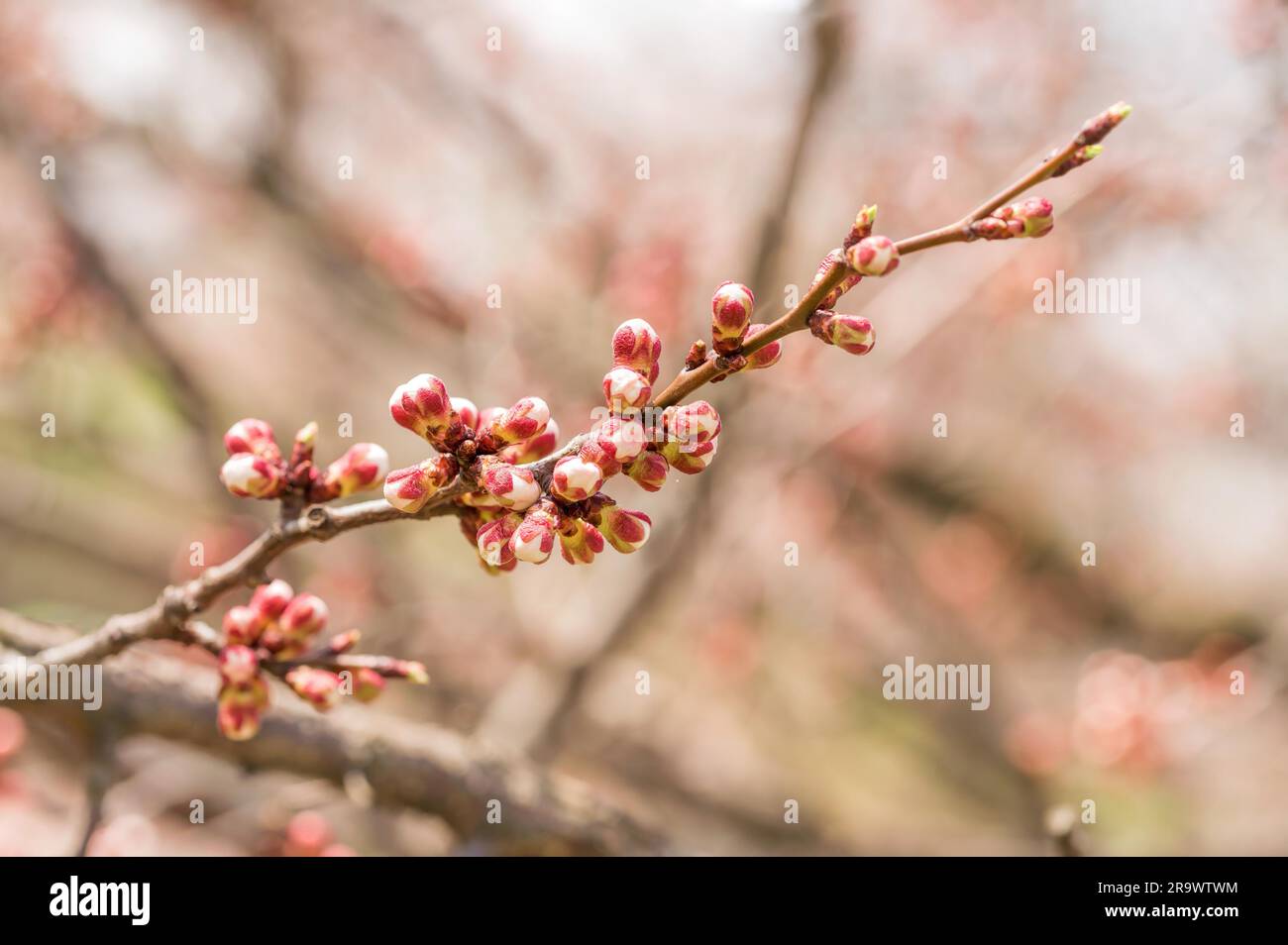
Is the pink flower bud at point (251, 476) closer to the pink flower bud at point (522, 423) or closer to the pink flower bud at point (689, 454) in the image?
the pink flower bud at point (522, 423)

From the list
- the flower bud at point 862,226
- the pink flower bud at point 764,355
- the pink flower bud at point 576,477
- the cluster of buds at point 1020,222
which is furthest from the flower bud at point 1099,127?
the pink flower bud at point 576,477

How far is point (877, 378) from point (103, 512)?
4.54m

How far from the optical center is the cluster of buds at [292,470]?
3.51 feet

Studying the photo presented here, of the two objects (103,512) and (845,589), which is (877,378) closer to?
(845,589)

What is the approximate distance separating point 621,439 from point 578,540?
6.0 inches

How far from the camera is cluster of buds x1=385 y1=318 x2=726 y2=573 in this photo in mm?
929

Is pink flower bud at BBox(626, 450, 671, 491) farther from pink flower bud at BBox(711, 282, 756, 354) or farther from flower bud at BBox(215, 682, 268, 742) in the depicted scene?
flower bud at BBox(215, 682, 268, 742)

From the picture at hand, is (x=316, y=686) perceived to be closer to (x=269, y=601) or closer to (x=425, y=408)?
(x=269, y=601)

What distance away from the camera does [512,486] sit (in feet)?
3.03

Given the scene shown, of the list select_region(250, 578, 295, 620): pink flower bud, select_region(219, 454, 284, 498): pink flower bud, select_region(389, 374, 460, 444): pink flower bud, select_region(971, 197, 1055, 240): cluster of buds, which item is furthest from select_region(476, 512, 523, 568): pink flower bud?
select_region(971, 197, 1055, 240): cluster of buds

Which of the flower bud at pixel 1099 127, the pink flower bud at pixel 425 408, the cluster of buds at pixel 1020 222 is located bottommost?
the pink flower bud at pixel 425 408

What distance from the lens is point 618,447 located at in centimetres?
92

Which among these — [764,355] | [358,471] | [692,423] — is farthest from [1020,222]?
[358,471]

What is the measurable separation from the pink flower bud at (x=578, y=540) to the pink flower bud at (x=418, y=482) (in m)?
0.15
